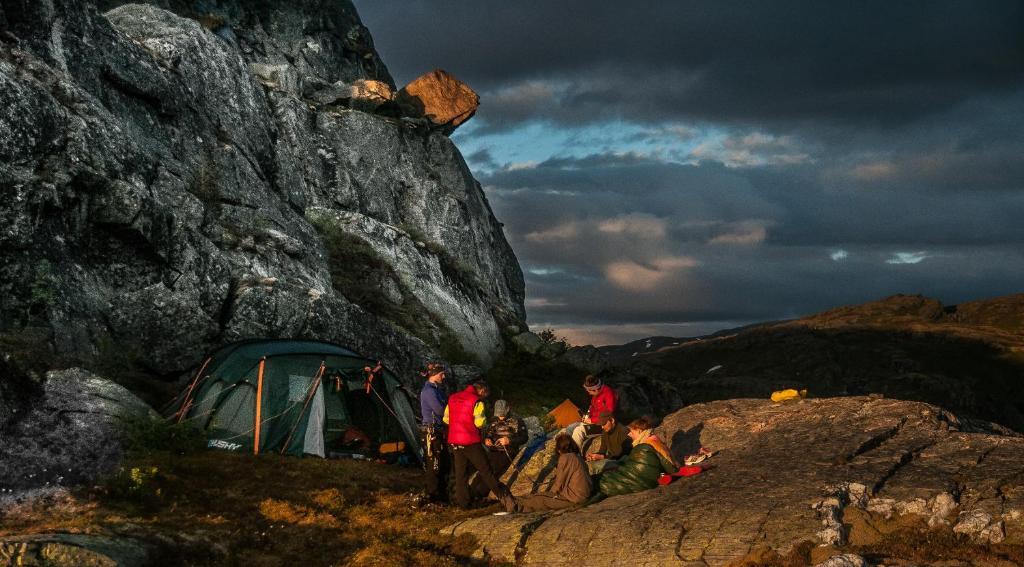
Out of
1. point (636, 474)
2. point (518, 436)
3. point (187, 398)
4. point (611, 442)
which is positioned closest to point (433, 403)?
point (518, 436)

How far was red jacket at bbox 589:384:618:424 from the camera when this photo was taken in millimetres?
18156

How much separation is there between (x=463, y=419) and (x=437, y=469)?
2051 millimetres

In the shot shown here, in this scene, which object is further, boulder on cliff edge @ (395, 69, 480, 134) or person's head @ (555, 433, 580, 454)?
boulder on cliff edge @ (395, 69, 480, 134)

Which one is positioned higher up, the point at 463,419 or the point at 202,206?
the point at 202,206

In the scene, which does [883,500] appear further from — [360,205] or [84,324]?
[360,205]

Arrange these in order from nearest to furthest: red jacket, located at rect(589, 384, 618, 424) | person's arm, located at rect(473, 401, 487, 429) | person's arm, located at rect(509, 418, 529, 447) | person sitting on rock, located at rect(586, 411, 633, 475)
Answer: person's arm, located at rect(473, 401, 487, 429) < person sitting on rock, located at rect(586, 411, 633, 475) < red jacket, located at rect(589, 384, 618, 424) < person's arm, located at rect(509, 418, 529, 447)

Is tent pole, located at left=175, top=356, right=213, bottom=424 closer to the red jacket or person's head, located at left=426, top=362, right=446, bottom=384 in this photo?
person's head, located at left=426, top=362, right=446, bottom=384

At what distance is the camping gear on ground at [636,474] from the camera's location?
14.2 m

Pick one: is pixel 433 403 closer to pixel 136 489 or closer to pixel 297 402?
pixel 297 402

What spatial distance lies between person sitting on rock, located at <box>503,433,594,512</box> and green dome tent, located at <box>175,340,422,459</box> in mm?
7476

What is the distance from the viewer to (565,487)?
562 inches

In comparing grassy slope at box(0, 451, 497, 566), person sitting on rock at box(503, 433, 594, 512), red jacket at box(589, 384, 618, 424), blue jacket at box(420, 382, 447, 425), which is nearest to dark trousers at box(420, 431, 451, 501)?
blue jacket at box(420, 382, 447, 425)

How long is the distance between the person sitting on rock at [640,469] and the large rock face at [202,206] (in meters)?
14.5

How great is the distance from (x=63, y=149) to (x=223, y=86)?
49.0 ft
